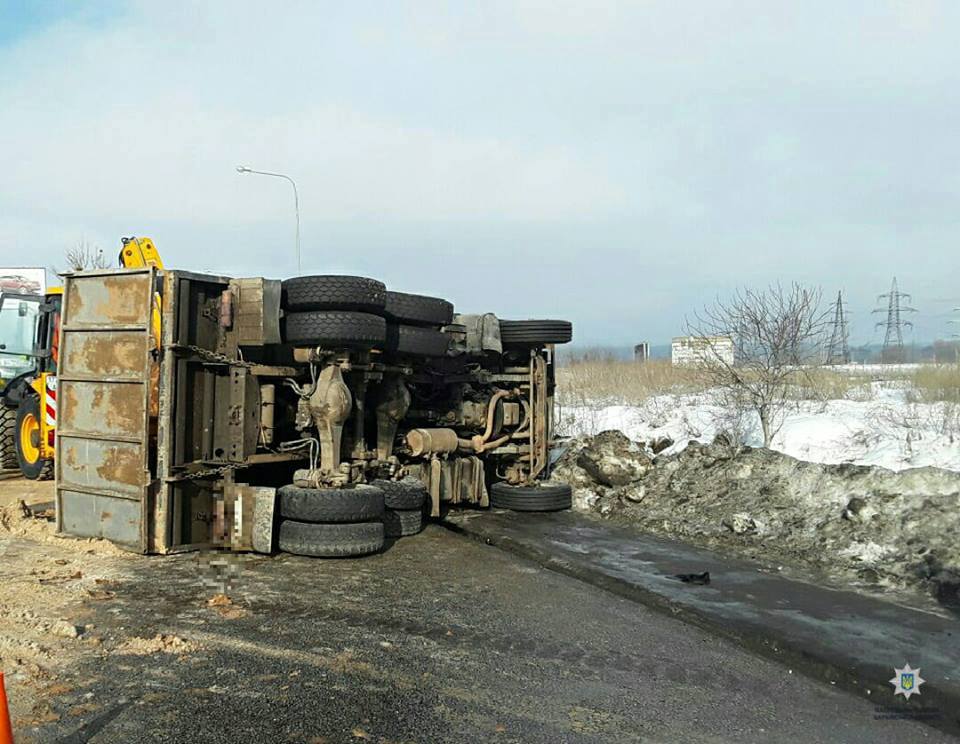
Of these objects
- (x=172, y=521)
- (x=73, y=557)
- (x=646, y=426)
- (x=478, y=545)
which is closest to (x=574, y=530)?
(x=478, y=545)

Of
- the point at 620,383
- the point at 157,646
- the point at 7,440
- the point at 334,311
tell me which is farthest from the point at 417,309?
the point at 620,383

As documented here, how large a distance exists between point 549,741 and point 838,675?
1.99 m

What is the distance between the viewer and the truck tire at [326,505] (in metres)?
7.28

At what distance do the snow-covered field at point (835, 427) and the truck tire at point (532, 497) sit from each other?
1861mm

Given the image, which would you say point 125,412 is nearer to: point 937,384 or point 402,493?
point 402,493

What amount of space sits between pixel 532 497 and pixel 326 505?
3.53m

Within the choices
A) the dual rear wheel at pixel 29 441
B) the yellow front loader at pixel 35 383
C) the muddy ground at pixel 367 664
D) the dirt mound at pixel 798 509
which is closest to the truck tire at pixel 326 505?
the muddy ground at pixel 367 664

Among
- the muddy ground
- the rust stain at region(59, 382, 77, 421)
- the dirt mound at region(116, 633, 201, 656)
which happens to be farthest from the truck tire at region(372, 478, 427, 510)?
the dirt mound at region(116, 633, 201, 656)

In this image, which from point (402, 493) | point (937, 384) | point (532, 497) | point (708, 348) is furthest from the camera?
point (937, 384)

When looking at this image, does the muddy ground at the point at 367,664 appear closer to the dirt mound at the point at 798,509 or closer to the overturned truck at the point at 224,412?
the overturned truck at the point at 224,412

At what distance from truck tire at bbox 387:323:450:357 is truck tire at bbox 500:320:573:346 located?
5.11ft

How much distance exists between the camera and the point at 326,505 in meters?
7.28

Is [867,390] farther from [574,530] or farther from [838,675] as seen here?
[838,675]

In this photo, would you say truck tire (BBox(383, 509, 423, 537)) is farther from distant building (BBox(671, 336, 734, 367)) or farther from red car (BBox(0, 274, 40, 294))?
red car (BBox(0, 274, 40, 294))
